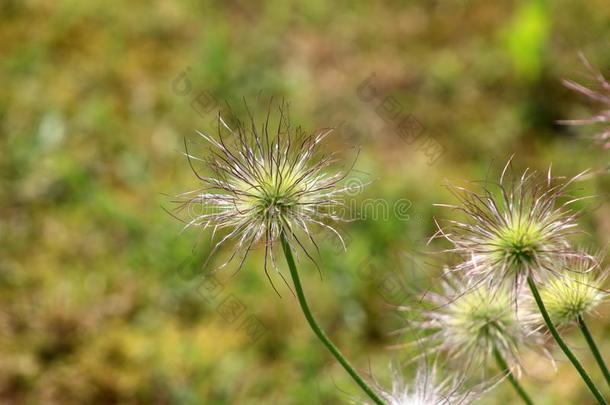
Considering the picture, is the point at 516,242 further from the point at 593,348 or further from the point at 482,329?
the point at 482,329

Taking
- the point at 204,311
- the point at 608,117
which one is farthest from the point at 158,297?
the point at 608,117

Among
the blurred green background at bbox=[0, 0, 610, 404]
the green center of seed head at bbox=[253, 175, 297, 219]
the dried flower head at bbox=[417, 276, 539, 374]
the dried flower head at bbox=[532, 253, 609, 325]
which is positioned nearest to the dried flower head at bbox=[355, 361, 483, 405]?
the dried flower head at bbox=[417, 276, 539, 374]

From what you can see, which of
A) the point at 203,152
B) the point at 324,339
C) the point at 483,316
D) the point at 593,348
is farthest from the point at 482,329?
the point at 203,152

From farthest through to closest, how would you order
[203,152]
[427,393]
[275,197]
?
[203,152] < [427,393] < [275,197]

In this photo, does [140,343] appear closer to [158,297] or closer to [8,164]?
[158,297]

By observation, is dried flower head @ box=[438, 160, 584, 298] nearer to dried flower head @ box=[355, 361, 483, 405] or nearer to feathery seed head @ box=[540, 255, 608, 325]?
feathery seed head @ box=[540, 255, 608, 325]

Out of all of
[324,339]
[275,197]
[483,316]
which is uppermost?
[275,197]

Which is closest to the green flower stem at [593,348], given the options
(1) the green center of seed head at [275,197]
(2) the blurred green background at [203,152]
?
(1) the green center of seed head at [275,197]

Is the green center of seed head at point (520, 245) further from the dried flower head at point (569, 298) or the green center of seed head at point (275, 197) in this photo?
the green center of seed head at point (275, 197)
